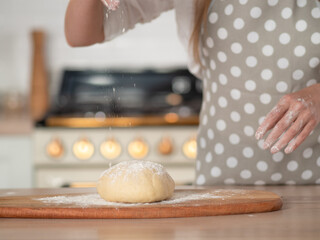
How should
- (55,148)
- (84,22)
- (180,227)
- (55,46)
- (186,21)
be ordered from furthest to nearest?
(55,46), (55,148), (186,21), (84,22), (180,227)

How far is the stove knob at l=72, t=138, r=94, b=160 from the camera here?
2.18 meters

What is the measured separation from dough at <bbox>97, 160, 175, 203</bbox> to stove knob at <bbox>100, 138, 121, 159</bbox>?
1.29 meters

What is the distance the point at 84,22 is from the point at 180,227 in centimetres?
60

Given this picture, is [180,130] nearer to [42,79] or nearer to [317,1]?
[42,79]

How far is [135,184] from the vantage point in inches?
33.1

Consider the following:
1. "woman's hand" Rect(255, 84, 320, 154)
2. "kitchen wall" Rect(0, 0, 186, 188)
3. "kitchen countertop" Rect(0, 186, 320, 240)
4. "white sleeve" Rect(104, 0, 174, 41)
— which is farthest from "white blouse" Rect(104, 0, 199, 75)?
"kitchen wall" Rect(0, 0, 186, 188)

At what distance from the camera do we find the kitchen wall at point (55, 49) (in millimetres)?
2809

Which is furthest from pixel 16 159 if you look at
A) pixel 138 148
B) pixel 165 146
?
pixel 165 146

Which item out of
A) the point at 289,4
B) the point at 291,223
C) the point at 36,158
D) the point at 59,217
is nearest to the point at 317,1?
the point at 289,4

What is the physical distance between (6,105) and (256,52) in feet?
6.11

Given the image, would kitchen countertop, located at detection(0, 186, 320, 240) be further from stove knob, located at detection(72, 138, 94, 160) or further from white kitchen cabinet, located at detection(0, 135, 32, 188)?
white kitchen cabinet, located at detection(0, 135, 32, 188)

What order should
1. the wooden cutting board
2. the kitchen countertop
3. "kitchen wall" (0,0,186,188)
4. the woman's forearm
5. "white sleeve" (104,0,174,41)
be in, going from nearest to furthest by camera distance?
the kitchen countertop
the wooden cutting board
the woman's forearm
"white sleeve" (104,0,174,41)
"kitchen wall" (0,0,186,188)

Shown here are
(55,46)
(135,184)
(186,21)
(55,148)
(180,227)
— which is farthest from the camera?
(55,46)

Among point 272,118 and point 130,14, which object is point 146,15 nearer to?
A: point 130,14
